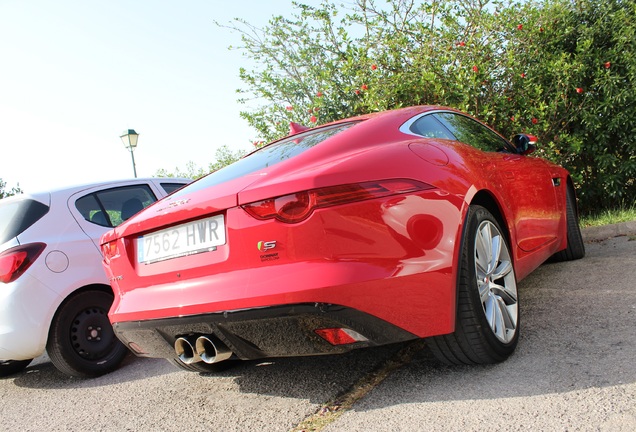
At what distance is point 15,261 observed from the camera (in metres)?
3.73

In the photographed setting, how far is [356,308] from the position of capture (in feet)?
7.22

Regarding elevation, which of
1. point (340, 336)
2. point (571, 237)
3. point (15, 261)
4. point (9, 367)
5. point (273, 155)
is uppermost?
point (273, 155)

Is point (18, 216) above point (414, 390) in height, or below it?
above

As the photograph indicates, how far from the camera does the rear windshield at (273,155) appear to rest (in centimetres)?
279

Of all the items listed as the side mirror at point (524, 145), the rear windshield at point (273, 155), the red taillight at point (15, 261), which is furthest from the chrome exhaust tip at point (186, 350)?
the side mirror at point (524, 145)

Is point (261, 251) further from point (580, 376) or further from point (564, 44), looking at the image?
point (564, 44)

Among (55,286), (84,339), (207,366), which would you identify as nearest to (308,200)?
(207,366)

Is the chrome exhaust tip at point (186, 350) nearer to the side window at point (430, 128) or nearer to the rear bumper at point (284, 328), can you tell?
the rear bumper at point (284, 328)

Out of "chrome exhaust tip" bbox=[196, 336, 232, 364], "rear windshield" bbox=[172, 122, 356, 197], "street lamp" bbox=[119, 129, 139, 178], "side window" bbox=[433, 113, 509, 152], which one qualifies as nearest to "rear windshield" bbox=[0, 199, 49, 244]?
"rear windshield" bbox=[172, 122, 356, 197]

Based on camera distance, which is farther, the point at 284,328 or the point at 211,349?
the point at 211,349

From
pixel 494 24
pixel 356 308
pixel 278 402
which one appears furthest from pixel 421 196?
pixel 494 24

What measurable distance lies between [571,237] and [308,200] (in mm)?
3590

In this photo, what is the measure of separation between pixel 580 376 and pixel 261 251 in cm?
144

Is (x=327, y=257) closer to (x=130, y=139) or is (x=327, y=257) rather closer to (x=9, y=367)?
(x=9, y=367)
